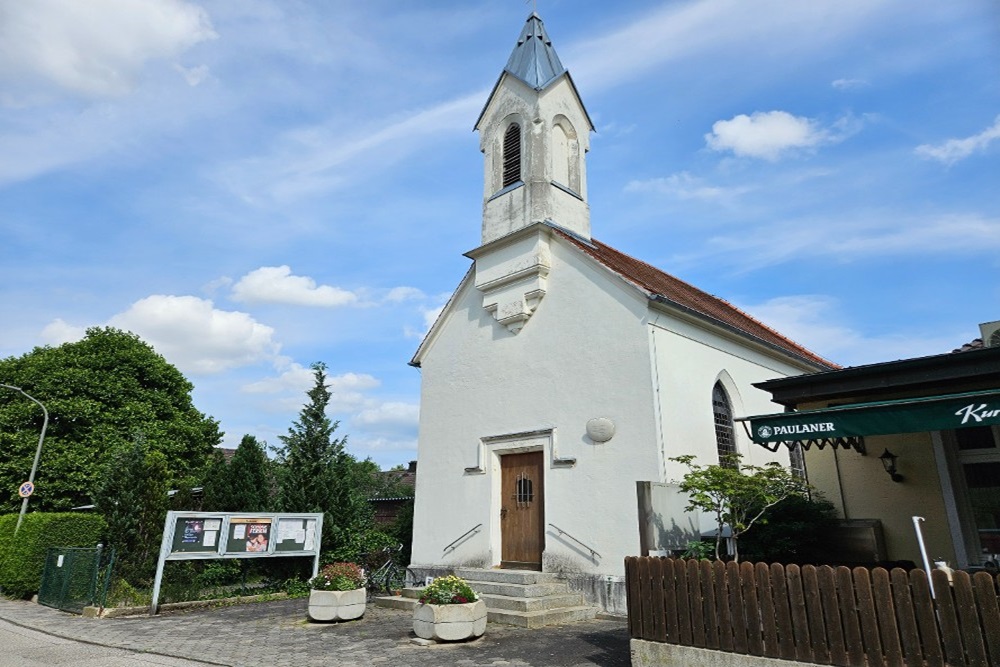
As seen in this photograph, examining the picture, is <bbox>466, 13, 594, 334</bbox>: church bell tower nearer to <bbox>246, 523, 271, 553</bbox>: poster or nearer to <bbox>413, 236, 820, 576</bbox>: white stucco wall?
<bbox>413, 236, 820, 576</bbox>: white stucco wall

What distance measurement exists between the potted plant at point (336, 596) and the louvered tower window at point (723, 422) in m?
8.43

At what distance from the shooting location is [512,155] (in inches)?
661

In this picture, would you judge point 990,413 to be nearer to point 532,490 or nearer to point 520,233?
point 532,490

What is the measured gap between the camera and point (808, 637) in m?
6.19

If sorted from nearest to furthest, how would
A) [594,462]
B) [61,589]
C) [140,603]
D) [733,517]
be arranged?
[733,517] < [594,462] < [140,603] < [61,589]

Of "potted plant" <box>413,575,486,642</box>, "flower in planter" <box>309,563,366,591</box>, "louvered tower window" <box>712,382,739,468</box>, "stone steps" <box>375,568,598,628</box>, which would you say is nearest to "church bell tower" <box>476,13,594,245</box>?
"louvered tower window" <box>712,382,739,468</box>

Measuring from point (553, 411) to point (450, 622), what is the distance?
5426 millimetres

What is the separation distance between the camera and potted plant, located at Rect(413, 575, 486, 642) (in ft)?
30.3

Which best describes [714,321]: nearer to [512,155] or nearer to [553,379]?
[553,379]

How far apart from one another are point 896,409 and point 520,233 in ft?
31.5

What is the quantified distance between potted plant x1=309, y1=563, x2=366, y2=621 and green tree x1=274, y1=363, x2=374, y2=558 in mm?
5268

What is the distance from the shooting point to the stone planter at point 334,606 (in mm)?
11219

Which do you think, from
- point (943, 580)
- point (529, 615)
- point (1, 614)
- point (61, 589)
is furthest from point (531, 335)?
point (1, 614)

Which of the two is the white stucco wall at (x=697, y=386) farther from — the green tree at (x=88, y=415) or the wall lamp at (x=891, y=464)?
the green tree at (x=88, y=415)
